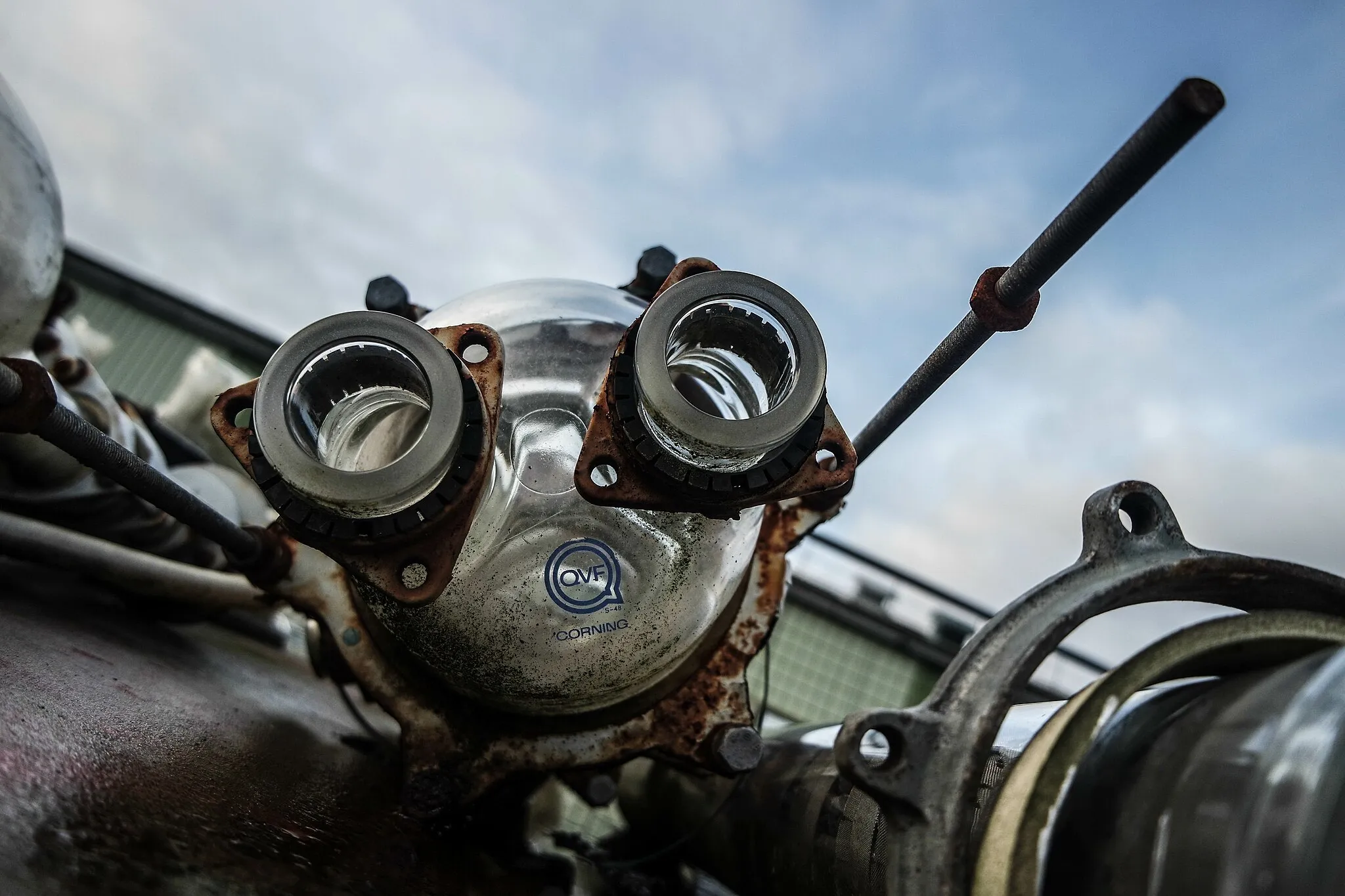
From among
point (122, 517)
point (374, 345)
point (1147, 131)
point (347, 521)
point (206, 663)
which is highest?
point (1147, 131)

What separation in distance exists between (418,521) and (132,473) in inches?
17.5

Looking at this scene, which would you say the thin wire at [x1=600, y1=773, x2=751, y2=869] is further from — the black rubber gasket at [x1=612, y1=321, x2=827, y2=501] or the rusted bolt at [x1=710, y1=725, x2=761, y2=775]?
the black rubber gasket at [x1=612, y1=321, x2=827, y2=501]

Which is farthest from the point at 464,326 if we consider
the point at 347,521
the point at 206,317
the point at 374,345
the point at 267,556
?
the point at 206,317

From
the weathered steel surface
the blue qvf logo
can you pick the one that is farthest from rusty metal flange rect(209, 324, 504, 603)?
the weathered steel surface

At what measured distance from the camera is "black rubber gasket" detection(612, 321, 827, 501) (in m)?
0.83

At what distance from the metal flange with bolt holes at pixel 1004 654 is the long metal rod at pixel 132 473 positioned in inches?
31.1

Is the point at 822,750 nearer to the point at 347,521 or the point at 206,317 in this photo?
the point at 347,521

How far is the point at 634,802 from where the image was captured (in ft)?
5.91

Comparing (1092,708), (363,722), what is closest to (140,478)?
(363,722)

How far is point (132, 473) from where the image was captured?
1055 mm

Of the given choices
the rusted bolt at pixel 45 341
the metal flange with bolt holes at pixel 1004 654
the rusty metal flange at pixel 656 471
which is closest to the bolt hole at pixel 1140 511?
the metal flange with bolt holes at pixel 1004 654

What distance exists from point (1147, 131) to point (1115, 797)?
477 mm

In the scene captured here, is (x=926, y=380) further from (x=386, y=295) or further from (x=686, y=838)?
(x=686, y=838)

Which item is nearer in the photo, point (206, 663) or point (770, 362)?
point (770, 362)
